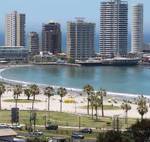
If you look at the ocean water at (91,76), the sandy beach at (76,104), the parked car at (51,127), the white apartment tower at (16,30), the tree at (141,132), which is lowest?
the ocean water at (91,76)

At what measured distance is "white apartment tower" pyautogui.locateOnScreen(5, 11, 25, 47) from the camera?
15162cm

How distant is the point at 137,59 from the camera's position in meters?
132

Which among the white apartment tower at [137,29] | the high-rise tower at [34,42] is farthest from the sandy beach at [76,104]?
the white apartment tower at [137,29]

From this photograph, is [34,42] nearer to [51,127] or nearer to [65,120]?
[65,120]

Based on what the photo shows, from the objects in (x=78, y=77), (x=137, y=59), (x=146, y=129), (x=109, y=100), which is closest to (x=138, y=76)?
(x=78, y=77)

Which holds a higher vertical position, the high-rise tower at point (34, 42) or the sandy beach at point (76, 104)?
the high-rise tower at point (34, 42)

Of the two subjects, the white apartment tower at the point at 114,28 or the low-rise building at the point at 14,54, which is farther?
the white apartment tower at the point at 114,28

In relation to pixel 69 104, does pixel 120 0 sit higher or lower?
higher

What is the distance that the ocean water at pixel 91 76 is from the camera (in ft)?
281

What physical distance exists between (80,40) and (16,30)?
19.7 metres

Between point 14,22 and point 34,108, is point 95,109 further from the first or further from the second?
point 14,22

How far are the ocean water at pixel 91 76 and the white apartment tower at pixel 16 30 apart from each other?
2591 centimetres

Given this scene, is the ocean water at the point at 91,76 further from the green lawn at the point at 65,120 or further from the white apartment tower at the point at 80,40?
the green lawn at the point at 65,120

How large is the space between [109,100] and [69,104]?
15.5ft
